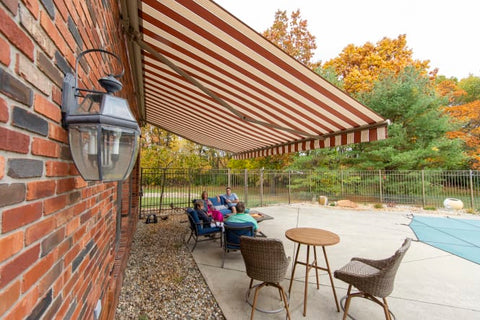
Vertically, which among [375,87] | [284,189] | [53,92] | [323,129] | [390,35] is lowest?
[284,189]

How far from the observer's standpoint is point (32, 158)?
65 cm

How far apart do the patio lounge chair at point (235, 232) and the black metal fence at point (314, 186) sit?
612cm

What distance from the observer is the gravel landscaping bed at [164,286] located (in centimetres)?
280

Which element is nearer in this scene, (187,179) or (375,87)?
(187,179)

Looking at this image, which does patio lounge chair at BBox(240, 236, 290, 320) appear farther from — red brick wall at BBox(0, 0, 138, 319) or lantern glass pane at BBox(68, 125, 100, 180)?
lantern glass pane at BBox(68, 125, 100, 180)

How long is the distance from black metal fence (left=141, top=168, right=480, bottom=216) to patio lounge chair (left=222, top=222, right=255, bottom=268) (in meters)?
6.12

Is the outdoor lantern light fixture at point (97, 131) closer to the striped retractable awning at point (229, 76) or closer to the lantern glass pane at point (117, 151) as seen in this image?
the lantern glass pane at point (117, 151)

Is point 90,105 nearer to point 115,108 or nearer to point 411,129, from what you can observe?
point 115,108

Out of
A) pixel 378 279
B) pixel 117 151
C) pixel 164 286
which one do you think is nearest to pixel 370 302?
pixel 378 279

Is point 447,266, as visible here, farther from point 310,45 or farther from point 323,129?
point 310,45

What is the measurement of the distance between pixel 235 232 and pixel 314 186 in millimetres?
11228

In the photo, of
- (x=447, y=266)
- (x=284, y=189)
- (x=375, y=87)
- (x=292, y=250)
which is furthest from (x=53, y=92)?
(x=375, y=87)

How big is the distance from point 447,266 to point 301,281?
319 centimetres

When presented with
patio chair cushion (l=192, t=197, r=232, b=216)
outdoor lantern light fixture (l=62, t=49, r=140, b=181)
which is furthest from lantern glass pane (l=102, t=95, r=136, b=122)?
patio chair cushion (l=192, t=197, r=232, b=216)
